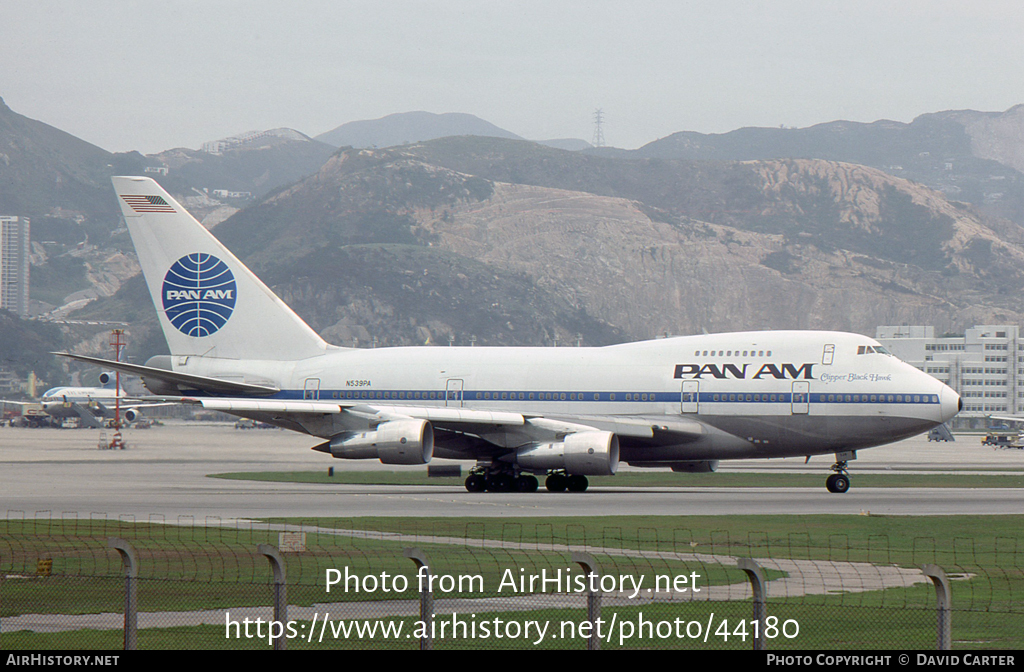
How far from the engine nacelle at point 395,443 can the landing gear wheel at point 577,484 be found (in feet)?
18.4

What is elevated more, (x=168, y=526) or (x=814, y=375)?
(x=814, y=375)

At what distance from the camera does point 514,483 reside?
4591 centimetres

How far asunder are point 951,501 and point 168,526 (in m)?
25.4

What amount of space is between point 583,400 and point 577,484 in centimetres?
322

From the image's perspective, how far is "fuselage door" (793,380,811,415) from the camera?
4556cm

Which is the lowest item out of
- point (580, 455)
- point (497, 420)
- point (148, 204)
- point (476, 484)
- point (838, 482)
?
point (476, 484)

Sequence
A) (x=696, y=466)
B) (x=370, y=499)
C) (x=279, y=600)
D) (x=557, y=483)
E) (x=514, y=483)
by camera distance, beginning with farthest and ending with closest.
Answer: (x=696, y=466) < (x=557, y=483) < (x=514, y=483) < (x=370, y=499) < (x=279, y=600)

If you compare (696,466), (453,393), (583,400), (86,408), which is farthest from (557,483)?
(86,408)

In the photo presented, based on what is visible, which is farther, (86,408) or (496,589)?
(86,408)

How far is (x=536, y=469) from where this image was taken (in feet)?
144

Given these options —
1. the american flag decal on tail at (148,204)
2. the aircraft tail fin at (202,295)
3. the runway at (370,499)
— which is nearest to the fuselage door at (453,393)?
the runway at (370,499)

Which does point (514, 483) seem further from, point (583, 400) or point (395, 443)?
point (395, 443)
